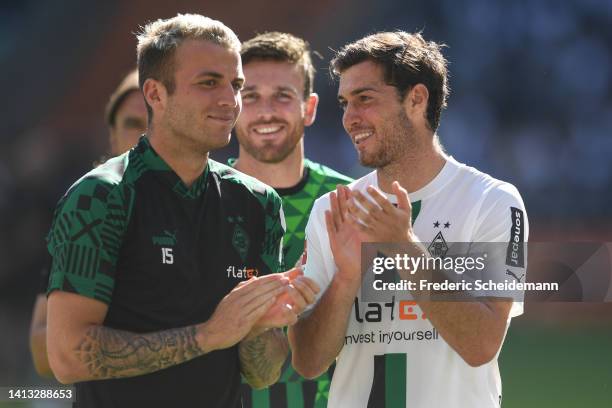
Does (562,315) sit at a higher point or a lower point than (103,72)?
lower

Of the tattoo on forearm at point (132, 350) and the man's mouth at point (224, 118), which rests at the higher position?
the man's mouth at point (224, 118)

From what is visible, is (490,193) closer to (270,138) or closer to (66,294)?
(66,294)

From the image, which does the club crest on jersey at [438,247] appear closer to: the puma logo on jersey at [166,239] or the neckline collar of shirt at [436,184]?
the neckline collar of shirt at [436,184]

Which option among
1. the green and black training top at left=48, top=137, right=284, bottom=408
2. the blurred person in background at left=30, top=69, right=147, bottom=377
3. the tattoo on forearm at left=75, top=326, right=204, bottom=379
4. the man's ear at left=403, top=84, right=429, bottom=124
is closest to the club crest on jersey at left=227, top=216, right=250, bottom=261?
the green and black training top at left=48, top=137, right=284, bottom=408

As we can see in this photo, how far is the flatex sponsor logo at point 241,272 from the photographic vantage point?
3160 mm

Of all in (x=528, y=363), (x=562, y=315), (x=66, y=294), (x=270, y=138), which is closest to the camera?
(x=66, y=294)

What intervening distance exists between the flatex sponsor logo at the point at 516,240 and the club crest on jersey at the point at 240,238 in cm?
90

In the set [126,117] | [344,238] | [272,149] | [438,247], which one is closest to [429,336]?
[438,247]

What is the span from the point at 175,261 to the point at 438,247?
2.97 feet

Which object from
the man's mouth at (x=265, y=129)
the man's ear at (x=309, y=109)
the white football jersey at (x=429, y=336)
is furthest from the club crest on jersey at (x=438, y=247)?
the man's ear at (x=309, y=109)

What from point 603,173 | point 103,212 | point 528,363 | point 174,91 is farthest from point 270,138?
point 603,173

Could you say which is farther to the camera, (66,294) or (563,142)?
(563,142)

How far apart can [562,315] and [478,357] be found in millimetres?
8471

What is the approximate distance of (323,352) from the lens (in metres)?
3.17
